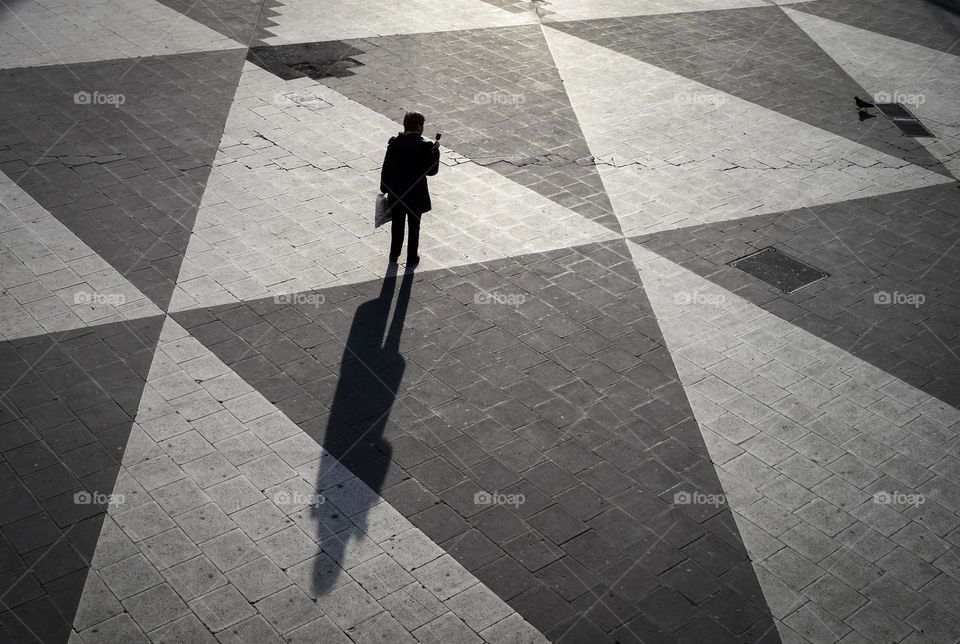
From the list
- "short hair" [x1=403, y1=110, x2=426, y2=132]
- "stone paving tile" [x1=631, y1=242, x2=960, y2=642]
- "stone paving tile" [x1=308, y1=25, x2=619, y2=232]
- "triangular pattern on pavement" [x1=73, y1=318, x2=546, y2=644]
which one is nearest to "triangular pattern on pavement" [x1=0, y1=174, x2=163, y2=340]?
"triangular pattern on pavement" [x1=73, y1=318, x2=546, y2=644]

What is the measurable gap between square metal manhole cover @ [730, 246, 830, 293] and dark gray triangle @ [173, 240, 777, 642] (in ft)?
4.27

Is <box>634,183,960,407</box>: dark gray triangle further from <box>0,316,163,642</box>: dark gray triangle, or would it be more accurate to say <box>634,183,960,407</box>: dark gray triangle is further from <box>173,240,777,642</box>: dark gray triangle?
<box>0,316,163,642</box>: dark gray triangle

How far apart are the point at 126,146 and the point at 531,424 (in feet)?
22.6

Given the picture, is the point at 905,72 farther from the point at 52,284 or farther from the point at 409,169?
the point at 52,284

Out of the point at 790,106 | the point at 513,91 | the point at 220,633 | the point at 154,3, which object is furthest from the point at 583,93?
the point at 220,633

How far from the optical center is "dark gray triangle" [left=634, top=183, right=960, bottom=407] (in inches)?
351

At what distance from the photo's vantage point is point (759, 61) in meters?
15.8

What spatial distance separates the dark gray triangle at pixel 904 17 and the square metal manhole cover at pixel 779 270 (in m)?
9.32

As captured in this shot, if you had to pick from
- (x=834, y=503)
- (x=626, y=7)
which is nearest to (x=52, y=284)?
(x=834, y=503)

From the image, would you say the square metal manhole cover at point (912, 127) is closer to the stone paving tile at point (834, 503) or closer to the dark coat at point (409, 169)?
the stone paving tile at point (834, 503)

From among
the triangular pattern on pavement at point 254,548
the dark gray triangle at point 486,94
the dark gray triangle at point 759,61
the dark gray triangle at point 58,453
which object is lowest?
the dark gray triangle at point 58,453

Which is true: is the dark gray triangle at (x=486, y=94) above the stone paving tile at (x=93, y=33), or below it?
above

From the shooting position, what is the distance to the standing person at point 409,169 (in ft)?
29.9

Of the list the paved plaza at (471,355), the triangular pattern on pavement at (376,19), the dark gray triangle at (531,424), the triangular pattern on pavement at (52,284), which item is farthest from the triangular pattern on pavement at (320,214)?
the triangular pattern on pavement at (376,19)
